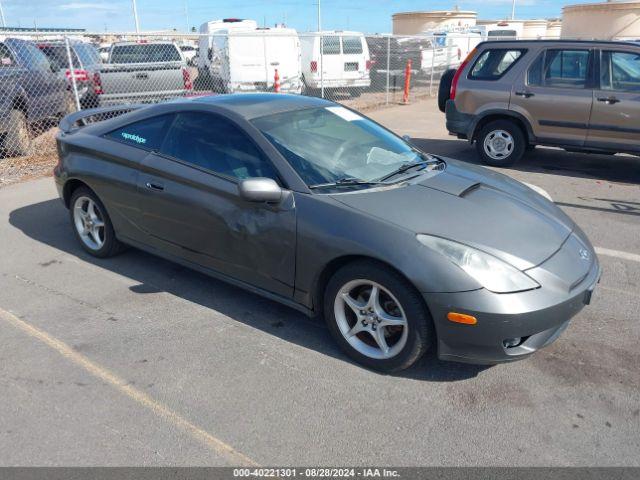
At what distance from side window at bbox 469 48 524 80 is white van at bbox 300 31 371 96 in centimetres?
835

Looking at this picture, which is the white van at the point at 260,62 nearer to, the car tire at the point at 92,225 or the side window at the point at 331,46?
the side window at the point at 331,46

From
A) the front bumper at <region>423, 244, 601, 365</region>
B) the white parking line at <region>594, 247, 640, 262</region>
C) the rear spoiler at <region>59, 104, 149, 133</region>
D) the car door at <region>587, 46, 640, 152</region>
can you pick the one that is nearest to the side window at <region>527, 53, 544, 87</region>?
the car door at <region>587, 46, 640, 152</region>

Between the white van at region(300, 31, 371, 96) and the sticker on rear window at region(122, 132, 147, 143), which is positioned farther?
the white van at region(300, 31, 371, 96)

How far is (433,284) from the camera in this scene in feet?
9.29

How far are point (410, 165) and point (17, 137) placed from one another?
7422 millimetres

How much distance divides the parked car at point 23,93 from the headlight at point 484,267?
25.2 ft

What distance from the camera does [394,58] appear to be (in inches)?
717

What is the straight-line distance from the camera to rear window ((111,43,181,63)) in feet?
41.5

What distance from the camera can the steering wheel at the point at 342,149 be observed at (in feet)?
11.9

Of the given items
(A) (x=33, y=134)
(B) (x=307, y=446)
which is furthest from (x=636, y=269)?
(A) (x=33, y=134)

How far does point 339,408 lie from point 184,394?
866 millimetres

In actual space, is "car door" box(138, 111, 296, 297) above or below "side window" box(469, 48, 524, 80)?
below

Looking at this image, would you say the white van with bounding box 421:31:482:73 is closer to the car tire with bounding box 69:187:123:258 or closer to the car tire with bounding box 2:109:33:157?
the car tire with bounding box 2:109:33:157

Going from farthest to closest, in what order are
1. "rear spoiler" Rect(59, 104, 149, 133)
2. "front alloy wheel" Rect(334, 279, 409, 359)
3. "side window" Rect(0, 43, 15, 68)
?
"side window" Rect(0, 43, 15, 68), "rear spoiler" Rect(59, 104, 149, 133), "front alloy wheel" Rect(334, 279, 409, 359)
